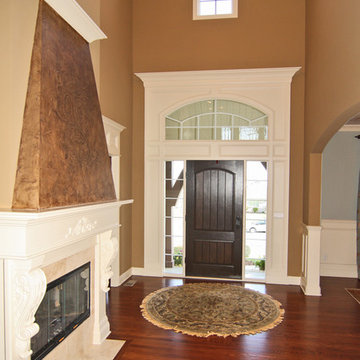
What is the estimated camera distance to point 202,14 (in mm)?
5137

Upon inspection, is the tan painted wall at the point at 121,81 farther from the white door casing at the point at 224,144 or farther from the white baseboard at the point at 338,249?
the white baseboard at the point at 338,249

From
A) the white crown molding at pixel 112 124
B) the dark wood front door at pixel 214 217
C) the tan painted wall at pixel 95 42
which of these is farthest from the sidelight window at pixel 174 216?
the tan painted wall at pixel 95 42

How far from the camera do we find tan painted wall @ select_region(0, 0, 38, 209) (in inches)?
80.5

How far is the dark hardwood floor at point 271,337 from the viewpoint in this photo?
2893 millimetres

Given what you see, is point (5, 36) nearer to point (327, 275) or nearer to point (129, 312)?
point (129, 312)

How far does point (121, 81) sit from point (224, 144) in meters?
1.91

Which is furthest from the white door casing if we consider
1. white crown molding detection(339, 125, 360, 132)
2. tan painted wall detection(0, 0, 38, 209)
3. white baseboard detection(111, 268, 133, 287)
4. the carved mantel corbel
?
the carved mantel corbel

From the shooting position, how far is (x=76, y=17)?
2523mm

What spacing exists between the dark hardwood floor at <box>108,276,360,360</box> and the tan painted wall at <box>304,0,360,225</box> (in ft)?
4.12

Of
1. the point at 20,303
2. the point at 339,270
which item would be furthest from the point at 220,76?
the point at 20,303

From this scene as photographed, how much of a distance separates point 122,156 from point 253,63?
2595 mm

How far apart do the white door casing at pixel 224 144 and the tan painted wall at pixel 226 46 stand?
0.15 meters

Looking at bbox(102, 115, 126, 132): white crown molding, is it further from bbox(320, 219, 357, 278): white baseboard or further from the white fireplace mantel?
bbox(320, 219, 357, 278): white baseboard

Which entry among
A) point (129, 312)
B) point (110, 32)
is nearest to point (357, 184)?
point (129, 312)
